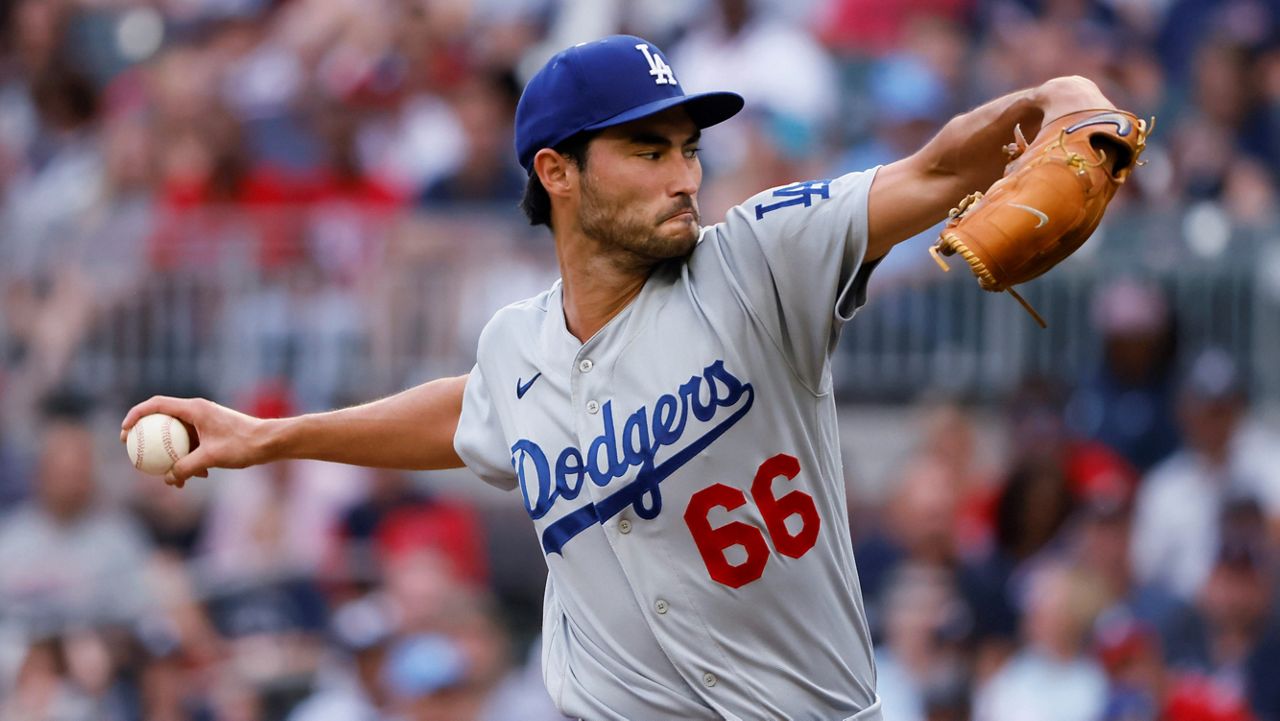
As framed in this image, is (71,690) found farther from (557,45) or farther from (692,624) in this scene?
(692,624)

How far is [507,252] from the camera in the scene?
28.8 feet

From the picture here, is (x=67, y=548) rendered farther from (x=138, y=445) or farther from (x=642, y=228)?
(x=642, y=228)

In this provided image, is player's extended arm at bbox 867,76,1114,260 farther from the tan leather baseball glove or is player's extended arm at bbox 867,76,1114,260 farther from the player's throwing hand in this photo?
the player's throwing hand

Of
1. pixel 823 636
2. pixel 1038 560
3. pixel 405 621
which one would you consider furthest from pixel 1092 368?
pixel 823 636

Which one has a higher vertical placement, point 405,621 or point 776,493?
point 405,621

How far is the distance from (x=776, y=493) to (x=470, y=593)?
4.47m

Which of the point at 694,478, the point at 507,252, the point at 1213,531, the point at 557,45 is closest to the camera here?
the point at 694,478

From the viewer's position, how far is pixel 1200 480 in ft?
23.9

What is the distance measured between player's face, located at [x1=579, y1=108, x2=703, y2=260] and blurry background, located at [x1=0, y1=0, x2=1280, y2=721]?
3.52 metres

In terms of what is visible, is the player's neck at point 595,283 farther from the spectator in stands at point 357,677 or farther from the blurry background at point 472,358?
the spectator in stands at point 357,677

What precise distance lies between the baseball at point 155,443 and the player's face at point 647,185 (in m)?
1.17

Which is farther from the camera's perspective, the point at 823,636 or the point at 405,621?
the point at 405,621

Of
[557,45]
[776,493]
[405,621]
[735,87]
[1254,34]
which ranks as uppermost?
[557,45]

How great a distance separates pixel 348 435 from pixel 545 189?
759 millimetres
